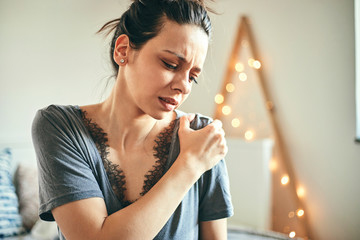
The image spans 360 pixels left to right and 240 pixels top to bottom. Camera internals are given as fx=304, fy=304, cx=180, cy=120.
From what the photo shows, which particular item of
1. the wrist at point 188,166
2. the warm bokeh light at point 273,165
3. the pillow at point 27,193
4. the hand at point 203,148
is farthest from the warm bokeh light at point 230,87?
the wrist at point 188,166

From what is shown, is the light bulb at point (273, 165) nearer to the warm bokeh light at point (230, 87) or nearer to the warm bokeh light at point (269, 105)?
the warm bokeh light at point (269, 105)

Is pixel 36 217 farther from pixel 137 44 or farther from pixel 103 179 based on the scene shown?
pixel 137 44

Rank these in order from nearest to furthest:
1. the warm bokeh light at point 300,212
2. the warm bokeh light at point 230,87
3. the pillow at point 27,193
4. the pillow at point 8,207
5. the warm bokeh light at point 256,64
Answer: the pillow at point 8,207 < the pillow at point 27,193 < the warm bokeh light at point 300,212 < the warm bokeh light at point 256,64 < the warm bokeh light at point 230,87

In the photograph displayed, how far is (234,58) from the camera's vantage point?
2615 millimetres

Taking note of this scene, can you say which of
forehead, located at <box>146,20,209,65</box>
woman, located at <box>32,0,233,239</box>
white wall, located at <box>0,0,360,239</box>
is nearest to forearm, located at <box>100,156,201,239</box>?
woman, located at <box>32,0,233,239</box>

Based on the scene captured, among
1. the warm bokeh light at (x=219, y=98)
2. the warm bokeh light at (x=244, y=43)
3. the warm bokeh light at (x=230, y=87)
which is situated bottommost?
the warm bokeh light at (x=219, y=98)

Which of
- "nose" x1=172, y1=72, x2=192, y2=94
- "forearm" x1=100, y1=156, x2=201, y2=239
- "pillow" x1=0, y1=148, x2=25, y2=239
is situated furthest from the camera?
"pillow" x1=0, y1=148, x2=25, y2=239

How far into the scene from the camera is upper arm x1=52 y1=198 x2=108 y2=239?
0.67m

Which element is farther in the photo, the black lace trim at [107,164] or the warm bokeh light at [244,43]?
the warm bokeh light at [244,43]

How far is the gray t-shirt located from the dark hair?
0.28 meters

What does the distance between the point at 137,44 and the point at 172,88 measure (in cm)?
15

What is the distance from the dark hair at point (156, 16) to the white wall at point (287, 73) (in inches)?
54.1

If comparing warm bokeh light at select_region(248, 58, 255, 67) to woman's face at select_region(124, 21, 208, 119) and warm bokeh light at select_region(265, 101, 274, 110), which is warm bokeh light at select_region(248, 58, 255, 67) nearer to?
warm bokeh light at select_region(265, 101, 274, 110)

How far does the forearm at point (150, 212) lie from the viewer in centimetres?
66
